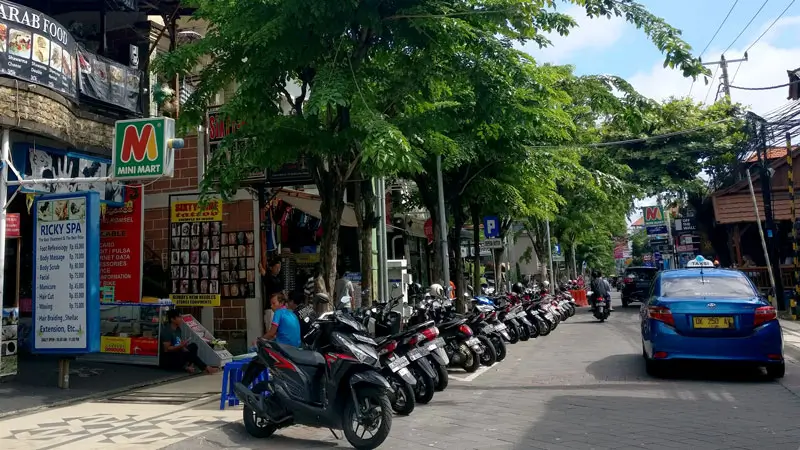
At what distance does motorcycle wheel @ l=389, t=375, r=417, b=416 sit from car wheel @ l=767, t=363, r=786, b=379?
4.83 meters

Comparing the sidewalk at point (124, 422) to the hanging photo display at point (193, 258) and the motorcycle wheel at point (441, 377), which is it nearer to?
the motorcycle wheel at point (441, 377)

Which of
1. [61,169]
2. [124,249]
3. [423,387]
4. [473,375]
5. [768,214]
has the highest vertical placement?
[61,169]

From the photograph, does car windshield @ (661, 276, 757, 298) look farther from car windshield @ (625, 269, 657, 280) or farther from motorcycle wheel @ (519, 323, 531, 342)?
car windshield @ (625, 269, 657, 280)

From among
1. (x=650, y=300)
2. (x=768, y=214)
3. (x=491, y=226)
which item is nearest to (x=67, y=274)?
(x=650, y=300)

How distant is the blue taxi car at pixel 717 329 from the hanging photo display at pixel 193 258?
8209 mm

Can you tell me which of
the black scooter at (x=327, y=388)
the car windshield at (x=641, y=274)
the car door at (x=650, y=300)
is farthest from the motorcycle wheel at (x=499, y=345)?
the car windshield at (x=641, y=274)

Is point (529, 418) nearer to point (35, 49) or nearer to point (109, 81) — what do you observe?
point (35, 49)

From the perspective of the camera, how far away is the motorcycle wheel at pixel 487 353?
10117mm

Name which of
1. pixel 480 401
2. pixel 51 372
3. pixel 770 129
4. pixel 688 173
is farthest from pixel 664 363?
pixel 688 173

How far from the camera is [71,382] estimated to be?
9203mm

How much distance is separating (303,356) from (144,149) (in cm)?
374

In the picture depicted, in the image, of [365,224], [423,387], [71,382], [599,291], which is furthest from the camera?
[599,291]

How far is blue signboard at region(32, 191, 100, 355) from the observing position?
8438mm

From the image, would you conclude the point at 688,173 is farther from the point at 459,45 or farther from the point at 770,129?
the point at 459,45
